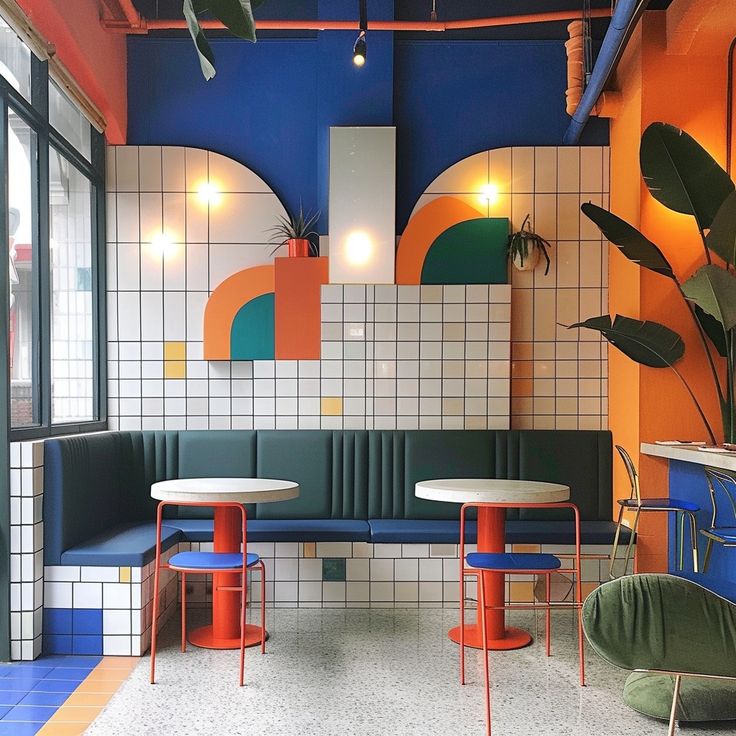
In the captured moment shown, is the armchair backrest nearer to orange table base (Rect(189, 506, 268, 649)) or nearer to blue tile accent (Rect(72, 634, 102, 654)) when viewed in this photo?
orange table base (Rect(189, 506, 268, 649))

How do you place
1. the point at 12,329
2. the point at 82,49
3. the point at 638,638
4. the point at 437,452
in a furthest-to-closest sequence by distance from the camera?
the point at 437,452, the point at 82,49, the point at 12,329, the point at 638,638

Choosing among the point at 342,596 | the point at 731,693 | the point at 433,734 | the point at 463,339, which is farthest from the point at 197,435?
the point at 731,693

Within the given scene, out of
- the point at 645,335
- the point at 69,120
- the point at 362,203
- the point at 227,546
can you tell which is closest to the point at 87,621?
the point at 227,546

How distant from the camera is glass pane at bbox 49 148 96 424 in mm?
4973

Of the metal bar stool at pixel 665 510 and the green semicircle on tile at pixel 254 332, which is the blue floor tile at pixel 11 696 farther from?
the metal bar stool at pixel 665 510

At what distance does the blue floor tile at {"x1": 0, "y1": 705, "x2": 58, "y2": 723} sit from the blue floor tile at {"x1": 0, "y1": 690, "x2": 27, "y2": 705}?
0.23 ft

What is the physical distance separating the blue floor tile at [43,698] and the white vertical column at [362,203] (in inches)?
118

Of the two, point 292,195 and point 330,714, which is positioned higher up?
point 292,195

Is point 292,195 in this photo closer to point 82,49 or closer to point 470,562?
point 82,49

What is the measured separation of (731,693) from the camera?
11.2 ft

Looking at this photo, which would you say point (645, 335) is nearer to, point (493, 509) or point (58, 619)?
point (493, 509)

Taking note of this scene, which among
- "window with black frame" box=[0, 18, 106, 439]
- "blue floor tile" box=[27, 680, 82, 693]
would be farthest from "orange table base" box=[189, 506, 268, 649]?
"window with black frame" box=[0, 18, 106, 439]

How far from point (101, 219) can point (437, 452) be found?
271 cm

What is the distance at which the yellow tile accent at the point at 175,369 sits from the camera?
572cm
